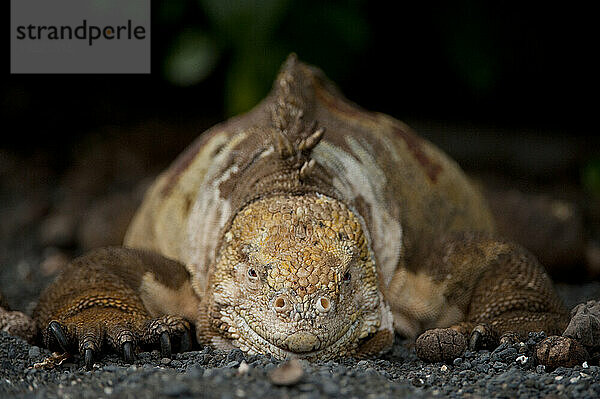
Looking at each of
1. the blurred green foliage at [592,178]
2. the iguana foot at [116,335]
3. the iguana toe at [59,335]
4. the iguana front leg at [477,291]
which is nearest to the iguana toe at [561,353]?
the iguana front leg at [477,291]

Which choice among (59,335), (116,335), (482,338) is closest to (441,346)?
(482,338)

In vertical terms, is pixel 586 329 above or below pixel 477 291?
above

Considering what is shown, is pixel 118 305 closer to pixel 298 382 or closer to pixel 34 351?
pixel 34 351

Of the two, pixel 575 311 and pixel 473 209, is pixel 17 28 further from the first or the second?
pixel 575 311

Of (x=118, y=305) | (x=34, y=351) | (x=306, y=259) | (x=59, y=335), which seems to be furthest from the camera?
(x=118, y=305)

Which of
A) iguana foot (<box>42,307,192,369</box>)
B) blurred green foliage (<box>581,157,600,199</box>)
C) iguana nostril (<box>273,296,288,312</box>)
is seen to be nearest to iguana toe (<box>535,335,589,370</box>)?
iguana nostril (<box>273,296,288,312</box>)

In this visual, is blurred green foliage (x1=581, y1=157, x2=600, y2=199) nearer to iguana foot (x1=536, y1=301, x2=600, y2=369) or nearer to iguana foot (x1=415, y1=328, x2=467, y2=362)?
iguana foot (x1=536, y1=301, x2=600, y2=369)

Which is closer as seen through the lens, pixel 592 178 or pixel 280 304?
pixel 280 304
